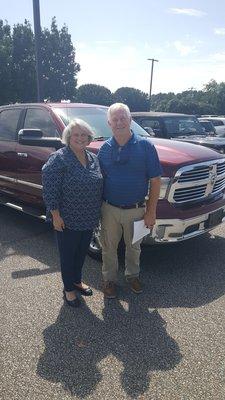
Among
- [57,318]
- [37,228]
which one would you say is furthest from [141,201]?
[37,228]

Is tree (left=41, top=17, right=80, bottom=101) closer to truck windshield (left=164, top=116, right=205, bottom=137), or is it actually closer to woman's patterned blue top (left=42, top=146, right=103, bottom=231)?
truck windshield (left=164, top=116, right=205, bottom=137)

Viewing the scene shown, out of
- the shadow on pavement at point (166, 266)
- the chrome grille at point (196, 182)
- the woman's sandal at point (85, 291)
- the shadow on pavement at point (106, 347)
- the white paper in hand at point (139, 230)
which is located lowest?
the shadow on pavement at point (166, 266)

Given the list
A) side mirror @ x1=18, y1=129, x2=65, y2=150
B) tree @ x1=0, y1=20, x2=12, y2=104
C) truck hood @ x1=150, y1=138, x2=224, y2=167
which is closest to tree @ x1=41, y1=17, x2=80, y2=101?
tree @ x1=0, y1=20, x2=12, y2=104

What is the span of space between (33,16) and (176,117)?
4.03 m

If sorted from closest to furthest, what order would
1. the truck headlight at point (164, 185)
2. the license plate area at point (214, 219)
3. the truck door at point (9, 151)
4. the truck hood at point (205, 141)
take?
1. the truck headlight at point (164, 185)
2. the license plate area at point (214, 219)
3. the truck door at point (9, 151)
4. the truck hood at point (205, 141)

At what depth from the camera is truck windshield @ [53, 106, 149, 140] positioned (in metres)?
5.14

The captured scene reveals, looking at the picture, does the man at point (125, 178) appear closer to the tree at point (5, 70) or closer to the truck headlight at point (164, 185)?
the truck headlight at point (164, 185)

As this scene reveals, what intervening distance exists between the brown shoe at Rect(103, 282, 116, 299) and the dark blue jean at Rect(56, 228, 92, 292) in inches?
13.4

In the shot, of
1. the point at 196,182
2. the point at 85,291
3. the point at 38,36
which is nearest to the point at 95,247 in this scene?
the point at 85,291

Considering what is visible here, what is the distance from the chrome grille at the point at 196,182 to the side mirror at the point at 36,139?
1.64m

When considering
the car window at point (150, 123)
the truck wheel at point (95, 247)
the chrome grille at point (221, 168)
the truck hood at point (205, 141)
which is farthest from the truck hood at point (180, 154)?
the car window at point (150, 123)

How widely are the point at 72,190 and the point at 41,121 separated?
2347mm

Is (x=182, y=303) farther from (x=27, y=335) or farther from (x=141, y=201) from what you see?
(x=27, y=335)

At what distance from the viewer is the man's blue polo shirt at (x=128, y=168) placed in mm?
3436
